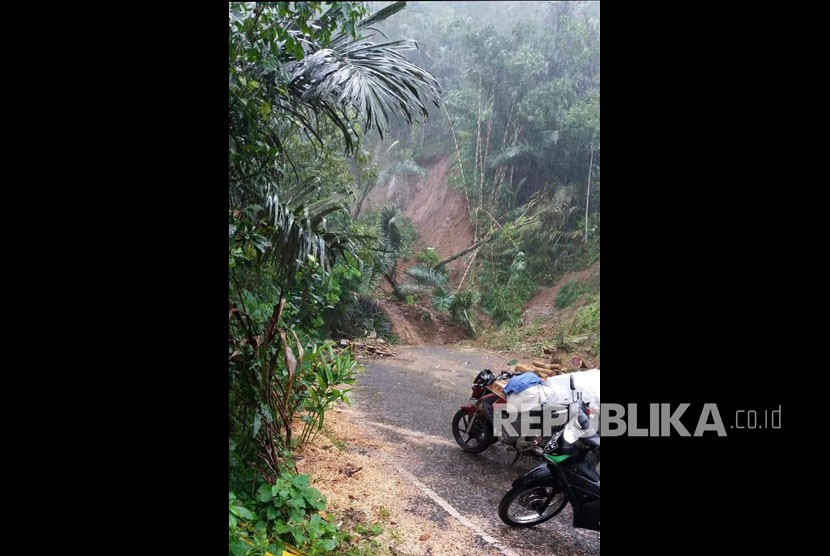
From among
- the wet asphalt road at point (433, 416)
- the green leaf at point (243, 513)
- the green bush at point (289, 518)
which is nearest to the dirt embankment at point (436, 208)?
the wet asphalt road at point (433, 416)

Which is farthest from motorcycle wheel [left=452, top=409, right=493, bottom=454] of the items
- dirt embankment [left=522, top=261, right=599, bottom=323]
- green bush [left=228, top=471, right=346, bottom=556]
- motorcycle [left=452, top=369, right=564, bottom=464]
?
green bush [left=228, top=471, right=346, bottom=556]

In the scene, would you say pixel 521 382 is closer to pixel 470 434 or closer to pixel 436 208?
pixel 470 434

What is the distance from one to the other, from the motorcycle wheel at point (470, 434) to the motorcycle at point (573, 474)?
509 millimetres

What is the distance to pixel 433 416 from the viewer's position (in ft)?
8.91

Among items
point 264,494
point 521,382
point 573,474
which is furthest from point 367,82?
point 573,474

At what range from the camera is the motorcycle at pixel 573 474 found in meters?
1.93

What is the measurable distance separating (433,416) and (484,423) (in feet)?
0.86

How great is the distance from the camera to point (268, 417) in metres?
1.96

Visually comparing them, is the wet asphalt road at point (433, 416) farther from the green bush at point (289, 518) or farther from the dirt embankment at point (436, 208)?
the green bush at point (289, 518)

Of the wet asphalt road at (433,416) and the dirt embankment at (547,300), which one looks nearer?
the dirt embankment at (547,300)

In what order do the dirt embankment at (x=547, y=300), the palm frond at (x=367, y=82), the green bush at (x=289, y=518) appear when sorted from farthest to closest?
the dirt embankment at (x=547, y=300), the palm frond at (x=367, y=82), the green bush at (x=289, y=518)

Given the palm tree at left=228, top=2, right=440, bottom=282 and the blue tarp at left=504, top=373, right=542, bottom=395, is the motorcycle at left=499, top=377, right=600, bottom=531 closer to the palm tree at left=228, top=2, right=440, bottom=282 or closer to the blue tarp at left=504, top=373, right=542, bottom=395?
the blue tarp at left=504, top=373, right=542, bottom=395
